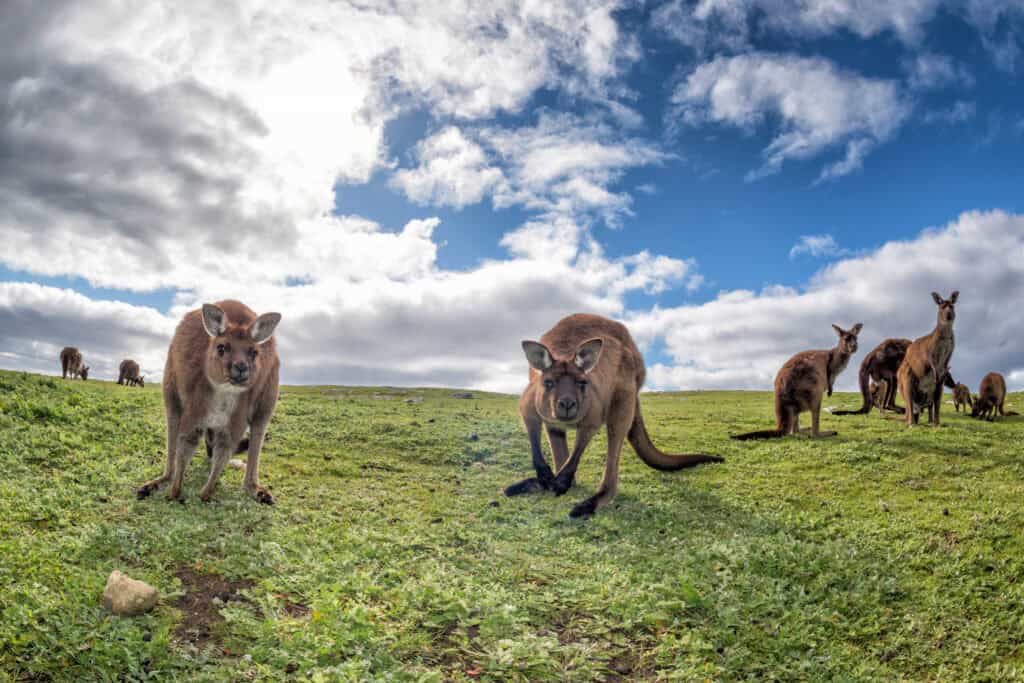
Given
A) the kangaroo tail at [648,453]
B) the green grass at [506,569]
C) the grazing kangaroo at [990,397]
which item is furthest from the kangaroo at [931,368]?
the kangaroo tail at [648,453]

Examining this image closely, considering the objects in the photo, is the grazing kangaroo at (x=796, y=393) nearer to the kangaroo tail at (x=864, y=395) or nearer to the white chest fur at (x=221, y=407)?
the kangaroo tail at (x=864, y=395)

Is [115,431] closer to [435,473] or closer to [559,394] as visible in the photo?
[435,473]

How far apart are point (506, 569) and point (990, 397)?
55.6 ft

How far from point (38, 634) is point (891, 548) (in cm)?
761

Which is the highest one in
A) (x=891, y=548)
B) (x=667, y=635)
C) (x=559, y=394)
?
(x=559, y=394)

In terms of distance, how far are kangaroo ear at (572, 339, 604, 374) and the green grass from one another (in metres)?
1.87

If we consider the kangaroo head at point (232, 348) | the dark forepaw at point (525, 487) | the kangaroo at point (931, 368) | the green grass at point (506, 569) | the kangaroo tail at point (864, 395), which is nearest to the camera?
the green grass at point (506, 569)

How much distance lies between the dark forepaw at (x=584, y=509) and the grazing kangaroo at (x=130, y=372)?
3337 centimetres

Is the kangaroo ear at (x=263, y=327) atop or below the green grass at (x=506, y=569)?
atop

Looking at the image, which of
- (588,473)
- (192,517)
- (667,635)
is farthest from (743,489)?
(192,517)

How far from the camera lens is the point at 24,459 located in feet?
27.8

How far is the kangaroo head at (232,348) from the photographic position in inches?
300

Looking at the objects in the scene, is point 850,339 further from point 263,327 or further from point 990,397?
point 263,327

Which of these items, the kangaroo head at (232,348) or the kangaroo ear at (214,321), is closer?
the kangaroo head at (232,348)
